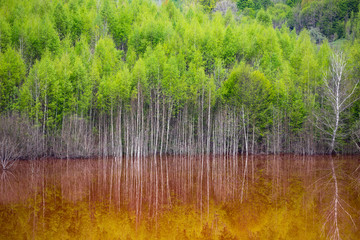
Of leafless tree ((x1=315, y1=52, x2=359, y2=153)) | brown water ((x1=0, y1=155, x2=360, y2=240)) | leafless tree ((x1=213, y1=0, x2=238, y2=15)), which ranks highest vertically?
leafless tree ((x1=213, y1=0, x2=238, y2=15))

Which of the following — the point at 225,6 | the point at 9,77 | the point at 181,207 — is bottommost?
the point at 181,207

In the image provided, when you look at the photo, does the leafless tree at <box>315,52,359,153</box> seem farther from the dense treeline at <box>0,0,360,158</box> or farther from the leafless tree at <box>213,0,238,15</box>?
the leafless tree at <box>213,0,238,15</box>

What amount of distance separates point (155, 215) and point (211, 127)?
29237 millimetres

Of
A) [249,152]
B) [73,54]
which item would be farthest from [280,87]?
[73,54]

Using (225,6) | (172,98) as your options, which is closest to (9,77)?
(172,98)

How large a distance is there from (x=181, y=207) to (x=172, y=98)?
25400 mm

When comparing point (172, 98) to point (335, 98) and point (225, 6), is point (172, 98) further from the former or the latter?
point (225, 6)

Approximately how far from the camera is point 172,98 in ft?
121

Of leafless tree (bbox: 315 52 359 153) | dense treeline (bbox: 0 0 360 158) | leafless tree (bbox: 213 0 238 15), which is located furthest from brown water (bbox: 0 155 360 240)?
leafless tree (bbox: 213 0 238 15)

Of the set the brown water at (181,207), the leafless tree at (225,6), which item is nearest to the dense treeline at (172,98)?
the brown water at (181,207)

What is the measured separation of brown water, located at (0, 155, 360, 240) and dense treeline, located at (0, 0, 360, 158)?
1464 cm

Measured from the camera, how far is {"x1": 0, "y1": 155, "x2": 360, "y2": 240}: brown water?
9.41m

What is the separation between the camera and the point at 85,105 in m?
34.7

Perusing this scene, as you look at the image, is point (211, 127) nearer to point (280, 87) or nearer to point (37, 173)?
point (280, 87)
